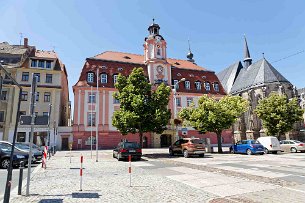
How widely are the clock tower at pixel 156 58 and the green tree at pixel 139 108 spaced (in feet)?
66.3

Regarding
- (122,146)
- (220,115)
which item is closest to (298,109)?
(220,115)

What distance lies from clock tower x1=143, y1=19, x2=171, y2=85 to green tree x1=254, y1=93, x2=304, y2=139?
19053 millimetres

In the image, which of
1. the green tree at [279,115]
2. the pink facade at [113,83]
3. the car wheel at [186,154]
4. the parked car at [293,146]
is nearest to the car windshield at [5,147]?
the car wheel at [186,154]

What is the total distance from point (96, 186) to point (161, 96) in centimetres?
1675

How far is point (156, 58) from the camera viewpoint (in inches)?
1828

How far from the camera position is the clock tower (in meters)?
45.9

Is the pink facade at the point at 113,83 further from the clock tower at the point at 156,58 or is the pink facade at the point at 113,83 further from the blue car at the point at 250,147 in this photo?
the blue car at the point at 250,147

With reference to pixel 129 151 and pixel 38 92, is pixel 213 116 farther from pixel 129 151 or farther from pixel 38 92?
pixel 38 92

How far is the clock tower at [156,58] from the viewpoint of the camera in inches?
1807

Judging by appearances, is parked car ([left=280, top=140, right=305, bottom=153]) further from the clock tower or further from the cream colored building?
the cream colored building

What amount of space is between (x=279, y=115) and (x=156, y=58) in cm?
2368

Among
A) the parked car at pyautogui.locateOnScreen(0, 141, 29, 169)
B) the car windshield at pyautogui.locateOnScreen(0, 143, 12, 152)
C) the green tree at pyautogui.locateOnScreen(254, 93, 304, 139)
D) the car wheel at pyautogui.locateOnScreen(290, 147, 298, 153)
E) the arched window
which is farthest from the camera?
the arched window

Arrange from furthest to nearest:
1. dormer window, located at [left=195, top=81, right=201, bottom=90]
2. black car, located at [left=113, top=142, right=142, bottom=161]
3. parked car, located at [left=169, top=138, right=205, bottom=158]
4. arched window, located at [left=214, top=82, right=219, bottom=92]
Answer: arched window, located at [left=214, top=82, right=219, bottom=92] → dormer window, located at [left=195, top=81, right=201, bottom=90] → parked car, located at [left=169, top=138, right=205, bottom=158] → black car, located at [left=113, top=142, right=142, bottom=161]

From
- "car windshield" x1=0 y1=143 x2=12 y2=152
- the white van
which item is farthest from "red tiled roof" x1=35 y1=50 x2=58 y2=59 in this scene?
the white van
